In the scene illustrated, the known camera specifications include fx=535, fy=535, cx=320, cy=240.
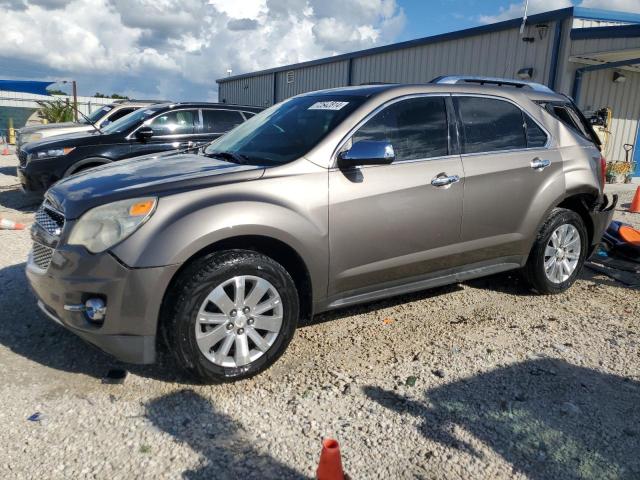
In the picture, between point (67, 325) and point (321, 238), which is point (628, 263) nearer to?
point (321, 238)

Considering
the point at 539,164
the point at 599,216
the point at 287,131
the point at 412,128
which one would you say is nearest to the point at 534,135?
the point at 539,164

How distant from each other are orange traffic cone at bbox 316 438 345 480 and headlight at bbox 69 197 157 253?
1512 mm

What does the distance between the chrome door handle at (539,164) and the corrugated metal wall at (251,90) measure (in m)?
19.5

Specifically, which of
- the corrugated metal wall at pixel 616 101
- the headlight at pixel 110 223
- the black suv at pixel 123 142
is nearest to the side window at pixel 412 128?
the headlight at pixel 110 223

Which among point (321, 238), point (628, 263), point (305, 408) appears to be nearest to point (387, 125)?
point (321, 238)

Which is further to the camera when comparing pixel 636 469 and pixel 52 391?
pixel 52 391

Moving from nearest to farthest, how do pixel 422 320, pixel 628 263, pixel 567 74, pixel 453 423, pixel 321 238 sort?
pixel 453 423 → pixel 321 238 → pixel 422 320 → pixel 628 263 → pixel 567 74

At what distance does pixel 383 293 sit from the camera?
3723mm

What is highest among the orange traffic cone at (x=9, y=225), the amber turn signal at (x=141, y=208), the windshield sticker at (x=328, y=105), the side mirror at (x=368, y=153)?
the windshield sticker at (x=328, y=105)

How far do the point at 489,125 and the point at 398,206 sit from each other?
121 cm

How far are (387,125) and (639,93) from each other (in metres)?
13.4

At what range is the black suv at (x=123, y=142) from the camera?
7465 mm

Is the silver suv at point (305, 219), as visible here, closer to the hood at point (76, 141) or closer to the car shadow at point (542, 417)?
the car shadow at point (542, 417)

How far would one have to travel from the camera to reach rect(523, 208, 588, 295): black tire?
448cm
